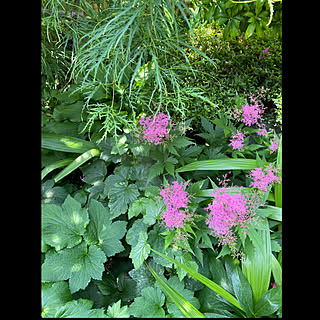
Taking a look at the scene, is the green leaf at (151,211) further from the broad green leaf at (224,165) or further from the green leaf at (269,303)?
the green leaf at (269,303)

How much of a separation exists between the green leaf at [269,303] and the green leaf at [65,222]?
0.65 m

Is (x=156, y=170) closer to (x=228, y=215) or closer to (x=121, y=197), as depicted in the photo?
(x=121, y=197)

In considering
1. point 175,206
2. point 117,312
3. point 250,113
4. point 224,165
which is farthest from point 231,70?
point 117,312

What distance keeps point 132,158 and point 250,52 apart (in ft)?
3.00

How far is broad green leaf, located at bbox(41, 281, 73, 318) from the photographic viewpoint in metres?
0.85

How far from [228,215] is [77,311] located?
579mm

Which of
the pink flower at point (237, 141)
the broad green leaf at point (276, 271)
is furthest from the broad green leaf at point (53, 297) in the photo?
the pink flower at point (237, 141)

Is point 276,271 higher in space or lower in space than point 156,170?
lower

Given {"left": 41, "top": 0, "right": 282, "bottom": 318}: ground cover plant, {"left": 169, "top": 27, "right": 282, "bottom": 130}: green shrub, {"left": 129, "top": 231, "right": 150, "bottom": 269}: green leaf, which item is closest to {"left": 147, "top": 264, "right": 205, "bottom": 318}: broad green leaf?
{"left": 41, "top": 0, "right": 282, "bottom": 318}: ground cover plant

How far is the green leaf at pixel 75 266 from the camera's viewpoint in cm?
89

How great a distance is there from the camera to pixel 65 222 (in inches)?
38.9

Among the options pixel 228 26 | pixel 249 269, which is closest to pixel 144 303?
pixel 249 269
